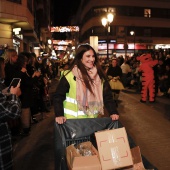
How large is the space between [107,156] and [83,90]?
1022 millimetres

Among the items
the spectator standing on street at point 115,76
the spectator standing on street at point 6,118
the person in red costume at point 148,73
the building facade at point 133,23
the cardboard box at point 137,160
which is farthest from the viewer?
the building facade at point 133,23

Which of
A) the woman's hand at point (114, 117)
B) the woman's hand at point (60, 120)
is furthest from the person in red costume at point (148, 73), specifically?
the woman's hand at point (60, 120)

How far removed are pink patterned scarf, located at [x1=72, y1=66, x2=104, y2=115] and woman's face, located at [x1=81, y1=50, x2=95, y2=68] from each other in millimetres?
84

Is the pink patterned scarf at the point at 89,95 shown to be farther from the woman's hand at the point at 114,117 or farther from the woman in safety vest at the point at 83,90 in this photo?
the woman's hand at the point at 114,117

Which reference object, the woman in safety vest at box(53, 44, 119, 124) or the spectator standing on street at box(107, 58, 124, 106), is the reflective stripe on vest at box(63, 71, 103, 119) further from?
the spectator standing on street at box(107, 58, 124, 106)

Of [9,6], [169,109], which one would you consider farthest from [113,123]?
[9,6]

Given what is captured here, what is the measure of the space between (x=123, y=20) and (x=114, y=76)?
138ft

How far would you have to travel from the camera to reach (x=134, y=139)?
722 cm

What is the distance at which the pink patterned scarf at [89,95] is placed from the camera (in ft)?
12.3

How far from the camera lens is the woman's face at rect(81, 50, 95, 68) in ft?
12.7

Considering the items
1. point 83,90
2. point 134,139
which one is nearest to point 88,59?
point 83,90

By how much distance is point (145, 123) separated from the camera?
8.85 metres

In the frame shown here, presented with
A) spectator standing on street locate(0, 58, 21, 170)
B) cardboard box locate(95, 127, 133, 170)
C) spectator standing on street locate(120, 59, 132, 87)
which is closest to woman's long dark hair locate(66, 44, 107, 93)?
cardboard box locate(95, 127, 133, 170)

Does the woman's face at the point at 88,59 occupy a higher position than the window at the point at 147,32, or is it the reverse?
the window at the point at 147,32
